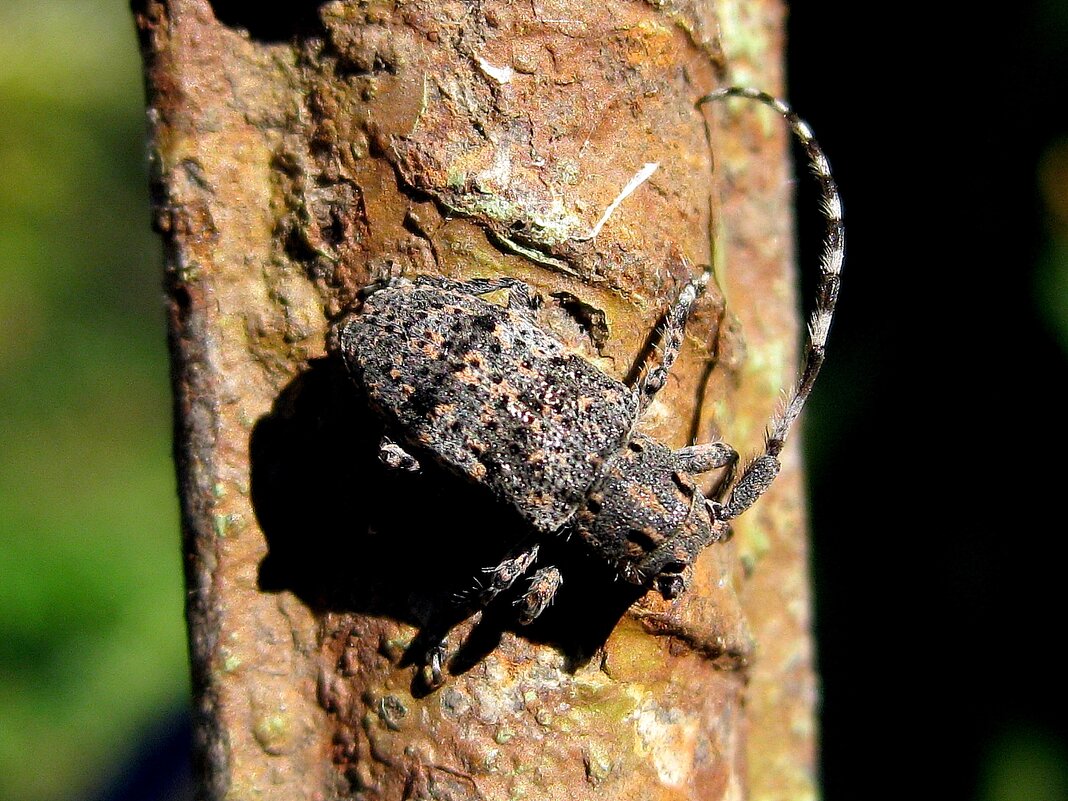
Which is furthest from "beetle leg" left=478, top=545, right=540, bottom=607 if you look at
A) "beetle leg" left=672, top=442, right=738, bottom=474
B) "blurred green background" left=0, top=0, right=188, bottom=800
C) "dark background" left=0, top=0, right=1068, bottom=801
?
"blurred green background" left=0, top=0, right=188, bottom=800

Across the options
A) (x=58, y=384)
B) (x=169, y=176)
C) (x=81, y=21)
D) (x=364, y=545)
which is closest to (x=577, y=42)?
(x=169, y=176)

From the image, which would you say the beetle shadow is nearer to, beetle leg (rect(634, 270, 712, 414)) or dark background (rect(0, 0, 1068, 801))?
beetle leg (rect(634, 270, 712, 414))

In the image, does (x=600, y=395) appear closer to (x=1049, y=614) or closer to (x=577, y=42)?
(x=577, y=42)

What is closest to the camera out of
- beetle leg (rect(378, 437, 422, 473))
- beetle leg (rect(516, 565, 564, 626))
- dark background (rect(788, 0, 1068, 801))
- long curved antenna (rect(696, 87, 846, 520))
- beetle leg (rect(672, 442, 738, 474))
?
beetle leg (rect(516, 565, 564, 626))

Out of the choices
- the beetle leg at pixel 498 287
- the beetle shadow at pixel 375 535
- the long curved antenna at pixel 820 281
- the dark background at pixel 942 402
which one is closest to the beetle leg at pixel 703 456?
the long curved antenna at pixel 820 281

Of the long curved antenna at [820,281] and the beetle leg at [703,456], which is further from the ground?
the long curved antenna at [820,281]

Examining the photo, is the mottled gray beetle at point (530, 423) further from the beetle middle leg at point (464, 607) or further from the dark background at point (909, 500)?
the dark background at point (909, 500)

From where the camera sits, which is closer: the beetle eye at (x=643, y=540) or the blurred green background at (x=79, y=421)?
the beetle eye at (x=643, y=540)
